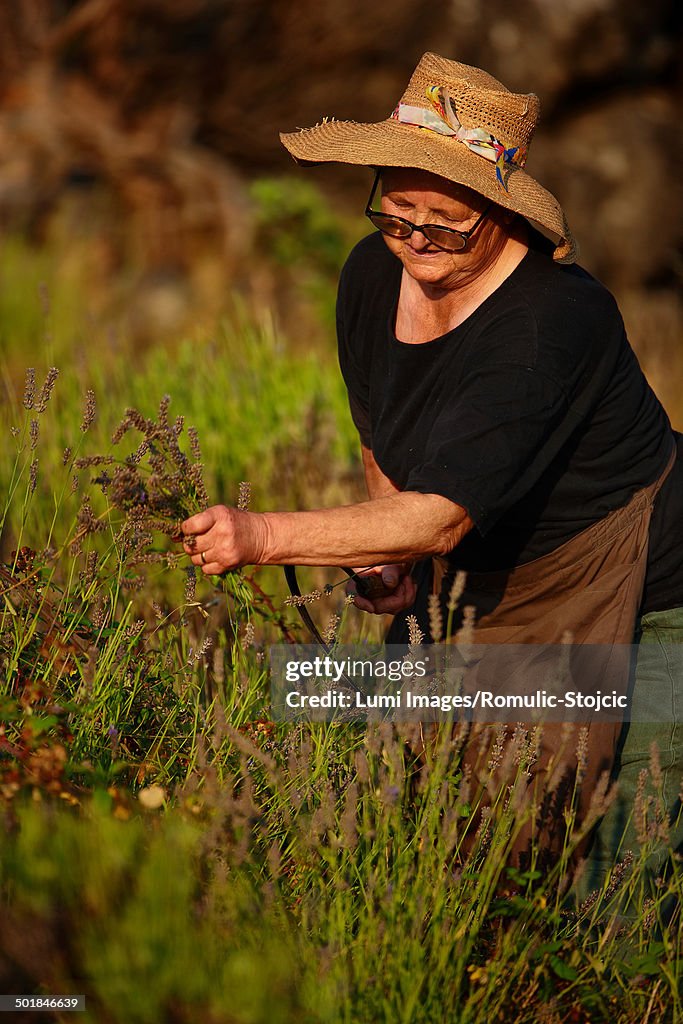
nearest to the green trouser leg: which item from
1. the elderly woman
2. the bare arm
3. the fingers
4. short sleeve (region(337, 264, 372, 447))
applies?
the elderly woman

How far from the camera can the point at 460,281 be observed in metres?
2.92

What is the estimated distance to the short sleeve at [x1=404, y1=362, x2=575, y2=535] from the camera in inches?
99.1

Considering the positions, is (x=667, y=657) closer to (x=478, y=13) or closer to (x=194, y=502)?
(x=194, y=502)

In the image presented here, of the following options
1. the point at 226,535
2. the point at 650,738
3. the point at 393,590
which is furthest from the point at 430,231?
the point at 650,738

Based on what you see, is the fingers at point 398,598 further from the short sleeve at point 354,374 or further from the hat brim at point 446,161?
the hat brim at point 446,161

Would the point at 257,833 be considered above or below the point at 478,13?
below

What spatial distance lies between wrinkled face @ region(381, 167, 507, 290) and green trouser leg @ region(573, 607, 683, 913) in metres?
1.02

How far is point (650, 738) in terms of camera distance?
3.09 meters

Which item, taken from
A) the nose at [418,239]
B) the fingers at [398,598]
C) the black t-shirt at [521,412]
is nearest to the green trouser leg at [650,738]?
the black t-shirt at [521,412]

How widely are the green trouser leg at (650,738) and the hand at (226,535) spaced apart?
3.91ft

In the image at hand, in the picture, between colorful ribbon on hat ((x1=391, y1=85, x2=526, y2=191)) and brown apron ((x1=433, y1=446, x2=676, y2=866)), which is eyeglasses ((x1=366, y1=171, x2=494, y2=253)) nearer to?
colorful ribbon on hat ((x1=391, y1=85, x2=526, y2=191))

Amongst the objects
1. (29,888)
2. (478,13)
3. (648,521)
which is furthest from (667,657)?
(478,13)

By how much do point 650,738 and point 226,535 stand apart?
1.33 metres

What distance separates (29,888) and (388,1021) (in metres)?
0.65
